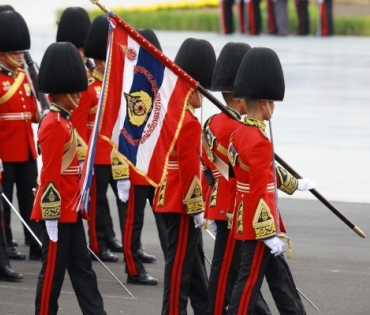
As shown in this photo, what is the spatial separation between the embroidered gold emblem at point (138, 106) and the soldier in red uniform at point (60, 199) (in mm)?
340

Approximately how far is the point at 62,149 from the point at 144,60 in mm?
638

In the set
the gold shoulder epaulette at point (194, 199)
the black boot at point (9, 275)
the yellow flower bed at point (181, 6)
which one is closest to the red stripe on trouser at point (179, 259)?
the gold shoulder epaulette at point (194, 199)

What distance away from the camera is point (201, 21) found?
31.7 metres

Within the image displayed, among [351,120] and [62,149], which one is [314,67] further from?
[62,149]

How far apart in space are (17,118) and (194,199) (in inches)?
98.5

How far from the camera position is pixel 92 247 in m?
8.74

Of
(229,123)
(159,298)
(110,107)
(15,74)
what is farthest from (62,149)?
(15,74)

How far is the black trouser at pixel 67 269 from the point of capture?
21.1ft

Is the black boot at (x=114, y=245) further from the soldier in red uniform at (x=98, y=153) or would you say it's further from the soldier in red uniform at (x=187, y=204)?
the soldier in red uniform at (x=187, y=204)

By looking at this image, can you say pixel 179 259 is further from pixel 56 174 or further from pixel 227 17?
pixel 227 17

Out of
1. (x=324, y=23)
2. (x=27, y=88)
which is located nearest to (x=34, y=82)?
(x=27, y=88)

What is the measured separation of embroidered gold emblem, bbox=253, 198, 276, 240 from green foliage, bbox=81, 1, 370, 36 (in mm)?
24313

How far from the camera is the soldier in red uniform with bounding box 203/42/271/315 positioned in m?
6.46

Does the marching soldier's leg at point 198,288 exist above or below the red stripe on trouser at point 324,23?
above
